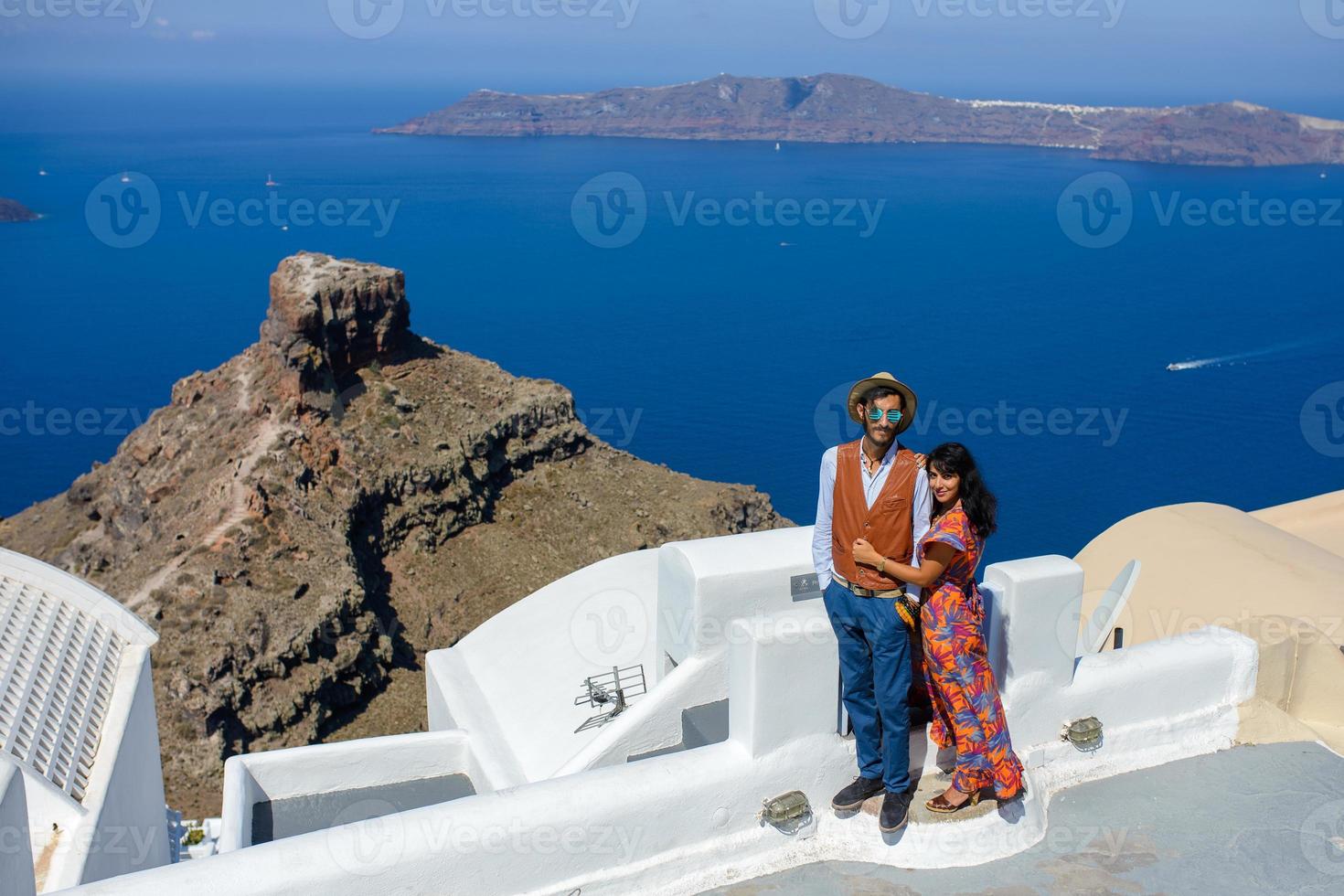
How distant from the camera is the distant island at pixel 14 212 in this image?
102 m

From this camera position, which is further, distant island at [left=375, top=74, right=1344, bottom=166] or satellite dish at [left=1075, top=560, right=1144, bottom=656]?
distant island at [left=375, top=74, right=1344, bottom=166]

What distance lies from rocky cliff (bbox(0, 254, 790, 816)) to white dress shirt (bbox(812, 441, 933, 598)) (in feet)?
62.1

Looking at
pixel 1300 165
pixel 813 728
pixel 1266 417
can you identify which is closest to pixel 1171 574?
pixel 813 728

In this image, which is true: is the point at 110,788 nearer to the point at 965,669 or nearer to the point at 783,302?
the point at 965,669

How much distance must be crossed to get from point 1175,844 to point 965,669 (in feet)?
4.17

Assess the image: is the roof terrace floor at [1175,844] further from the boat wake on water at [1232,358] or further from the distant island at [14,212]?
the distant island at [14,212]

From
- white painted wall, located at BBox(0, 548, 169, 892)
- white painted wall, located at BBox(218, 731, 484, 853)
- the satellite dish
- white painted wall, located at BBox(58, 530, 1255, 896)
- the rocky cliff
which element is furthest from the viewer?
the rocky cliff

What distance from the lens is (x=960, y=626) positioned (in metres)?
5.01

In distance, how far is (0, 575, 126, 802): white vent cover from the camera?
6.18 metres

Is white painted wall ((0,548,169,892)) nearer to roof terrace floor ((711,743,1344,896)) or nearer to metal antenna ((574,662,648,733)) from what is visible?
metal antenna ((574,662,648,733))

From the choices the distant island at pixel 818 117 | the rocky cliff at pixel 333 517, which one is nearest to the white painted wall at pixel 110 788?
the rocky cliff at pixel 333 517

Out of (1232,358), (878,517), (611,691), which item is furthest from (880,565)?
(1232,358)

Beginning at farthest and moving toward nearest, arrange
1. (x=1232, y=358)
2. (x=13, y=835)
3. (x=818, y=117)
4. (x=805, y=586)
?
1. (x=818, y=117)
2. (x=1232, y=358)
3. (x=805, y=586)
4. (x=13, y=835)

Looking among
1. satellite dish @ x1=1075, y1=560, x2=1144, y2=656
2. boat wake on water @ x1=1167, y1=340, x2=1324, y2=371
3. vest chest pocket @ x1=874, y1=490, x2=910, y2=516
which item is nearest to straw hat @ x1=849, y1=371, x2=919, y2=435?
vest chest pocket @ x1=874, y1=490, x2=910, y2=516
